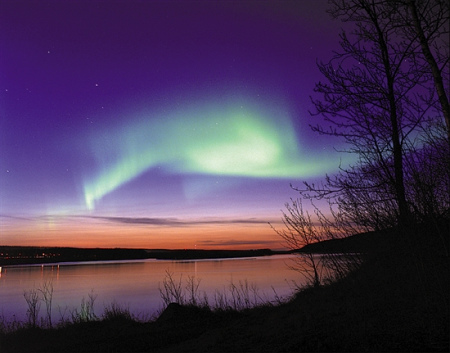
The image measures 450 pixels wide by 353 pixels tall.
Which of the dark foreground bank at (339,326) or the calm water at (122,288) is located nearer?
the dark foreground bank at (339,326)

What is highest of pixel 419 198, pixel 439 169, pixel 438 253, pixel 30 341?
pixel 439 169

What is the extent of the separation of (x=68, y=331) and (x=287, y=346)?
36.2 ft

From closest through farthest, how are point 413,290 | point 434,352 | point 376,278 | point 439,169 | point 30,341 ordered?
point 434,352 < point 439,169 < point 413,290 < point 376,278 < point 30,341

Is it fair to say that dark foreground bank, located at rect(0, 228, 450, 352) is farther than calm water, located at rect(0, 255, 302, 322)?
No

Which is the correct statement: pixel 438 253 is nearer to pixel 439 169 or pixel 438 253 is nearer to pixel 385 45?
pixel 439 169

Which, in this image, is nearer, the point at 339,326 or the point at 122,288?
the point at 339,326

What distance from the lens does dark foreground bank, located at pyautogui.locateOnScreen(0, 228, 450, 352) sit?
302 inches

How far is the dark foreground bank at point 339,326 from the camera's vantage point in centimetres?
767

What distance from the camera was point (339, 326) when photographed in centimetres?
875

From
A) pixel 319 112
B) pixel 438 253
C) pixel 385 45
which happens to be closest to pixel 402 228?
pixel 438 253

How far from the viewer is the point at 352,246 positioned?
12.8 m

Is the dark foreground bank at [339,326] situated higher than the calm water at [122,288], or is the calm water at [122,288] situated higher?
the dark foreground bank at [339,326]

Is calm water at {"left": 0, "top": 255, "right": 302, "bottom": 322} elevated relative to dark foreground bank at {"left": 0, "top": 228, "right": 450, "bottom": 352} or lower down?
lower down

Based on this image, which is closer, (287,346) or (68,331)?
(287,346)
